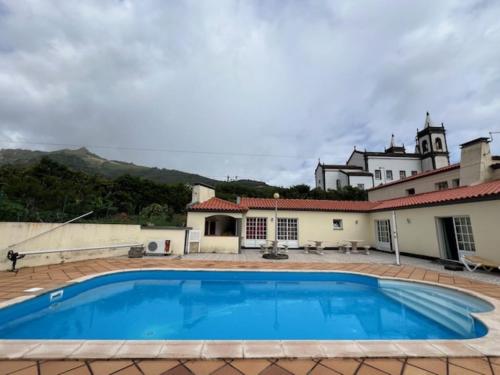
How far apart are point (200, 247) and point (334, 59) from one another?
12.0 metres

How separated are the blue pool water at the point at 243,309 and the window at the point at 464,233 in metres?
4.95

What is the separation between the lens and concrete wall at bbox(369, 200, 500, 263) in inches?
329

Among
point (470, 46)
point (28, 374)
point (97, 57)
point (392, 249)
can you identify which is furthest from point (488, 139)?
point (97, 57)

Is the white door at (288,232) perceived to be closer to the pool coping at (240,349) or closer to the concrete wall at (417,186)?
the concrete wall at (417,186)

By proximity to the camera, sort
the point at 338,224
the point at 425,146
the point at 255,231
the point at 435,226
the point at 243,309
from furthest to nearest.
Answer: the point at 425,146 < the point at 338,224 < the point at 255,231 < the point at 435,226 < the point at 243,309

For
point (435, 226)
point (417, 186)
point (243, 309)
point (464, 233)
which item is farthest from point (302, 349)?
point (417, 186)

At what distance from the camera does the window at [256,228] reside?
15.1 m

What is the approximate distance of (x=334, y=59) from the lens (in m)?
9.64

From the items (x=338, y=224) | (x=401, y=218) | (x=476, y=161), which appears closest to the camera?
(x=476, y=161)

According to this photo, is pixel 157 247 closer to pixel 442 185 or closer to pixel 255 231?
pixel 255 231

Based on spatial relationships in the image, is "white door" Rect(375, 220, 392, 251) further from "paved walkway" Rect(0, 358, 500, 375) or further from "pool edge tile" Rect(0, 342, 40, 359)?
"pool edge tile" Rect(0, 342, 40, 359)

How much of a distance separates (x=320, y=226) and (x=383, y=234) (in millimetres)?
4094

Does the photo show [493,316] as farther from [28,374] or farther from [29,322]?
[29,322]

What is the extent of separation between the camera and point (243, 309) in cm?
580
